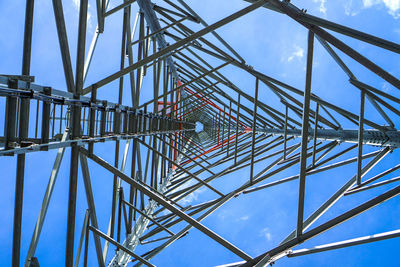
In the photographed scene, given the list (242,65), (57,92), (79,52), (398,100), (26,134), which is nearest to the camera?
(26,134)

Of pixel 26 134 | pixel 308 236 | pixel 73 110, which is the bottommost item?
pixel 308 236

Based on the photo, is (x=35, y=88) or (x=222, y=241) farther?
(x=222, y=241)

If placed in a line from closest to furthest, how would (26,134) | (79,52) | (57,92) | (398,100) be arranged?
(26,134), (57,92), (79,52), (398,100)

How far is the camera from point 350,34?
3865 millimetres

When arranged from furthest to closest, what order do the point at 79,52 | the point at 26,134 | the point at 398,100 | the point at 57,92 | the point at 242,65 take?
the point at 242,65, the point at 398,100, the point at 79,52, the point at 57,92, the point at 26,134

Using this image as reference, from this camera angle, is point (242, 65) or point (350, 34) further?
point (242, 65)

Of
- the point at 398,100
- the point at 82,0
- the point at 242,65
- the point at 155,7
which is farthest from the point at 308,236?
the point at 155,7

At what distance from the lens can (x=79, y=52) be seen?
15.3 feet

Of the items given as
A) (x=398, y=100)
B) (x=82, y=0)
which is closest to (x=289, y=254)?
(x=398, y=100)

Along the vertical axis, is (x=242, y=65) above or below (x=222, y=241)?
above

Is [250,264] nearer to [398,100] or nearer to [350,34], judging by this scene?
[350,34]

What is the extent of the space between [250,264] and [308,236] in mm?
898

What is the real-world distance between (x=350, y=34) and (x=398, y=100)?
9.30ft

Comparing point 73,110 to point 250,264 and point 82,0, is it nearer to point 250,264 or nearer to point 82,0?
point 82,0
